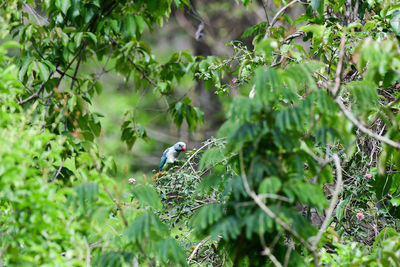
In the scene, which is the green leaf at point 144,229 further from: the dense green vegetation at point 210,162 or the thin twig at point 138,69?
the thin twig at point 138,69

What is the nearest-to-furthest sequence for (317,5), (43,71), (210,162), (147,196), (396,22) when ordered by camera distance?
(147,196), (210,162), (43,71), (396,22), (317,5)

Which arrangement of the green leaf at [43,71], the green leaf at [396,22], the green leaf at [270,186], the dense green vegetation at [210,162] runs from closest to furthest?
the green leaf at [270,186], the dense green vegetation at [210,162], the green leaf at [43,71], the green leaf at [396,22]

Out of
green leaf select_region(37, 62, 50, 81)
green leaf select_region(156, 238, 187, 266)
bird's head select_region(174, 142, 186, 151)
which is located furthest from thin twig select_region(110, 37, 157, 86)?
bird's head select_region(174, 142, 186, 151)

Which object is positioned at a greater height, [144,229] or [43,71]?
[43,71]

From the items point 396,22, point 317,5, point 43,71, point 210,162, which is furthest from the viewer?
point 317,5

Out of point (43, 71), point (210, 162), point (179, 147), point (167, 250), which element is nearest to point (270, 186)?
point (167, 250)

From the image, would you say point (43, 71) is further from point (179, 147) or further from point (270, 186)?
point (179, 147)

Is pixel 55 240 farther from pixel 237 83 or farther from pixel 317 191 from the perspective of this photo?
pixel 237 83

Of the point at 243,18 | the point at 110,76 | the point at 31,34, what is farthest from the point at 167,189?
the point at 110,76

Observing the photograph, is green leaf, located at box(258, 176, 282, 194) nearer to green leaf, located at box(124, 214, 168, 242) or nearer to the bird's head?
green leaf, located at box(124, 214, 168, 242)

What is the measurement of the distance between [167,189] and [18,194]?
1.88m

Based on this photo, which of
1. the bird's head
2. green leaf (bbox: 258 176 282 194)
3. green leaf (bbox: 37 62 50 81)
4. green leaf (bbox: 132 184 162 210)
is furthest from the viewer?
the bird's head

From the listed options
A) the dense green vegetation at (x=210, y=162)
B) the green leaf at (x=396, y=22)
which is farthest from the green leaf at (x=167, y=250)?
the green leaf at (x=396, y=22)

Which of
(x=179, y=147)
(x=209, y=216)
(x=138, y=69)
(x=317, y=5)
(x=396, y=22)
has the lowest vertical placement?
(x=179, y=147)
